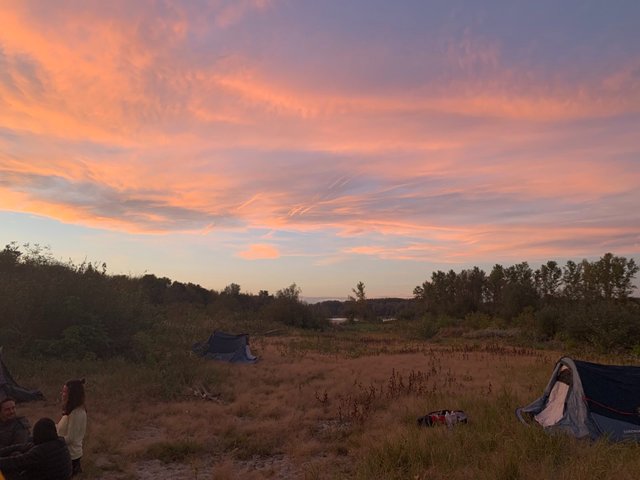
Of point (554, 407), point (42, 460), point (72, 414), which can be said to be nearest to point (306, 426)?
point (554, 407)

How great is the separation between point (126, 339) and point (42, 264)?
459cm

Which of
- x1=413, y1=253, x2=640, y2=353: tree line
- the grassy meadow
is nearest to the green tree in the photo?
x1=413, y1=253, x2=640, y2=353: tree line

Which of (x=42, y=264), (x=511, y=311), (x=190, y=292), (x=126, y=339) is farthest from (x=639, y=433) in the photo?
(x=190, y=292)

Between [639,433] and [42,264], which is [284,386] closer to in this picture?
[639,433]

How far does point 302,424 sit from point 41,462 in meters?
5.50

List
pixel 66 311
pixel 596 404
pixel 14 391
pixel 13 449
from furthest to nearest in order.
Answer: pixel 66 311
pixel 14 391
pixel 596 404
pixel 13 449

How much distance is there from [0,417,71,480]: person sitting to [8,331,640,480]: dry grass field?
1712 millimetres

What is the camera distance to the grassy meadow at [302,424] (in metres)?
6.44

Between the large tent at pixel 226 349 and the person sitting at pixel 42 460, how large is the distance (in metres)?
13.8

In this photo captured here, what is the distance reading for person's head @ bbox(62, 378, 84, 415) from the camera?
592 centimetres

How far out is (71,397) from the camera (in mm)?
5930

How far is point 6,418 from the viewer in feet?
19.5

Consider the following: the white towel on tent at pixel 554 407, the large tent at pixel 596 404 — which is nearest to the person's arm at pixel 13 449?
the large tent at pixel 596 404

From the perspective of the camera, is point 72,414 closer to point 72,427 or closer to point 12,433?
point 72,427
